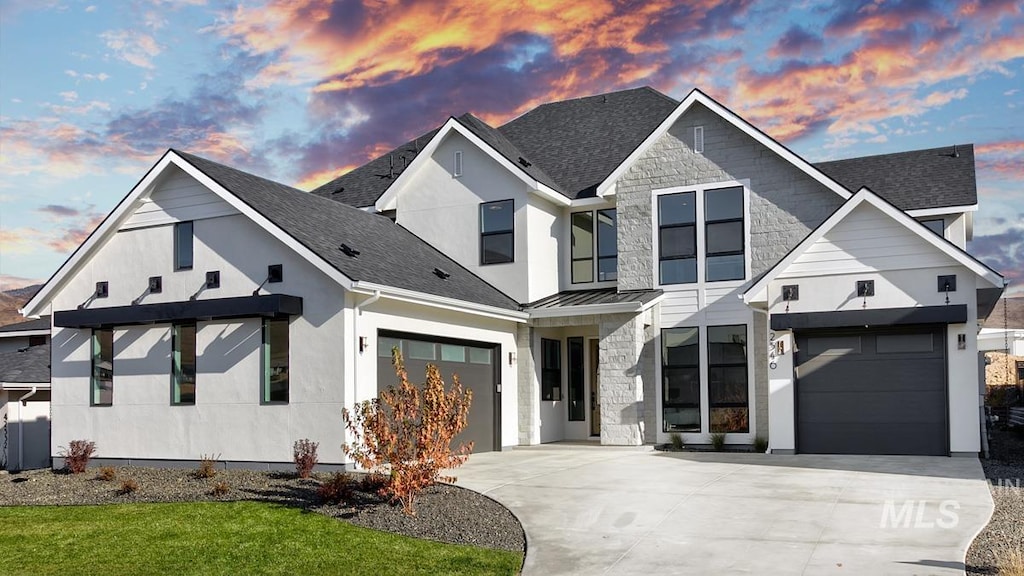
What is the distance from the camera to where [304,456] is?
15.8m

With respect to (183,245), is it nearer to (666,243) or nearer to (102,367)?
(102,367)

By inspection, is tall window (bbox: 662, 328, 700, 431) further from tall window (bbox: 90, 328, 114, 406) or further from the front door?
tall window (bbox: 90, 328, 114, 406)

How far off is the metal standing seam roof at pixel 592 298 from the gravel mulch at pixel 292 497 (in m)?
7.98

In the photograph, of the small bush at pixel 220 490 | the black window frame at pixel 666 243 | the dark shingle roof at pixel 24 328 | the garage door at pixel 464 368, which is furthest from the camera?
the dark shingle roof at pixel 24 328

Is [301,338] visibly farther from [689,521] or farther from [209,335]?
[689,521]

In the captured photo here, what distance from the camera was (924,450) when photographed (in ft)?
59.5

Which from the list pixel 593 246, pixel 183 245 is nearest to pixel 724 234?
pixel 593 246

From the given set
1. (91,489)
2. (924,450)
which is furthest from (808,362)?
(91,489)

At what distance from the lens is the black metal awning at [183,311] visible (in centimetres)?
1695

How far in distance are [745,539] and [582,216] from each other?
1472cm

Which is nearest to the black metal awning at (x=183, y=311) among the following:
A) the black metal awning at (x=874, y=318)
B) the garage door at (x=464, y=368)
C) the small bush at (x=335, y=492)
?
the garage door at (x=464, y=368)

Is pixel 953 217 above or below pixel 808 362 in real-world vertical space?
above

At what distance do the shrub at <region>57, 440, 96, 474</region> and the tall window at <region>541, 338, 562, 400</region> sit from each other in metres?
10.1

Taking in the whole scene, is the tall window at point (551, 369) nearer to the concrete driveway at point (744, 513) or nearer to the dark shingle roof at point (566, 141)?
the dark shingle roof at point (566, 141)
